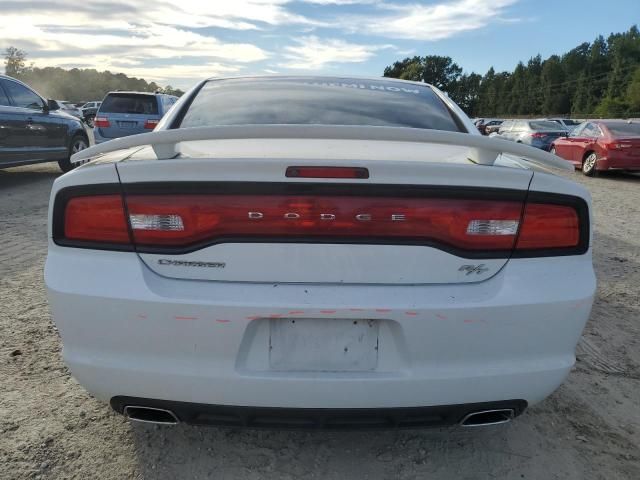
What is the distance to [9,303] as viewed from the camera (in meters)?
3.76

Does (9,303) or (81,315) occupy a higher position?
(81,315)

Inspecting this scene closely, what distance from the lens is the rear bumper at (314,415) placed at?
1.81 m

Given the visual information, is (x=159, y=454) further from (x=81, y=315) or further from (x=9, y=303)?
(x=9, y=303)

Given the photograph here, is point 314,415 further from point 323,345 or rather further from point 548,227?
point 548,227

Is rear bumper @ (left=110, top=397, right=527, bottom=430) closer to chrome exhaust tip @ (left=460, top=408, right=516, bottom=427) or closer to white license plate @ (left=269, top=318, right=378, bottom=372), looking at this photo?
chrome exhaust tip @ (left=460, top=408, right=516, bottom=427)

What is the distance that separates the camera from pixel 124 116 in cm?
1195

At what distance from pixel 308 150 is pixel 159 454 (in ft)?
4.68

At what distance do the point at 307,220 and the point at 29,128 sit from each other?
8.98m

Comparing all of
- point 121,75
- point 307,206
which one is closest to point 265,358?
point 307,206

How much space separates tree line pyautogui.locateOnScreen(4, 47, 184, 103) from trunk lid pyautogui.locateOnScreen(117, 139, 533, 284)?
9875cm

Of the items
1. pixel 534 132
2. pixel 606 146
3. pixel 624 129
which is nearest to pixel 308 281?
pixel 606 146

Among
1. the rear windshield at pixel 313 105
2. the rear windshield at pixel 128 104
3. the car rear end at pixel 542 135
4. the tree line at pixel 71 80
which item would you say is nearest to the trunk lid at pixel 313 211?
the rear windshield at pixel 313 105

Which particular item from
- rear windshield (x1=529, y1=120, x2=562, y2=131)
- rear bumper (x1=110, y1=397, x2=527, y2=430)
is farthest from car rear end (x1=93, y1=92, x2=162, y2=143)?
rear windshield (x1=529, y1=120, x2=562, y2=131)

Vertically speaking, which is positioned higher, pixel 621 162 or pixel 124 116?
pixel 124 116
